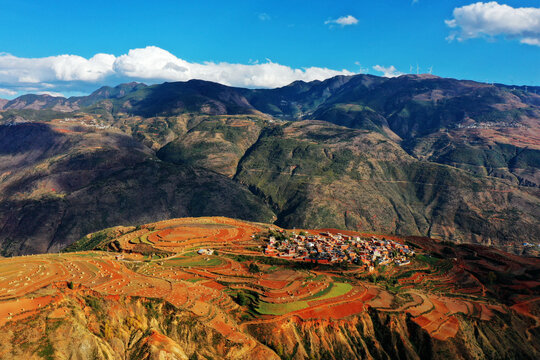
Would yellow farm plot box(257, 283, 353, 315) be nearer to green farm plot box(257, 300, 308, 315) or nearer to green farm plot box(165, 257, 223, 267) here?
green farm plot box(257, 300, 308, 315)

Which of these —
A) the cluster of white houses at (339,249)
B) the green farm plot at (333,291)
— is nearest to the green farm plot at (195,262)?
the cluster of white houses at (339,249)

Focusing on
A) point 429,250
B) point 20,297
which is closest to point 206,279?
point 20,297

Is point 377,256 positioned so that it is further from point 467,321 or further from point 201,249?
point 201,249

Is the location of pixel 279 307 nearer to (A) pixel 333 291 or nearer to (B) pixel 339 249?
(A) pixel 333 291

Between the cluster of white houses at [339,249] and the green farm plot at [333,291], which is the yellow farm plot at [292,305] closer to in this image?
the green farm plot at [333,291]

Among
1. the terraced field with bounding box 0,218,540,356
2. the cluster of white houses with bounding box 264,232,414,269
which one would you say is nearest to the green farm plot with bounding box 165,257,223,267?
the terraced field with bounding box 0,218,540,356
